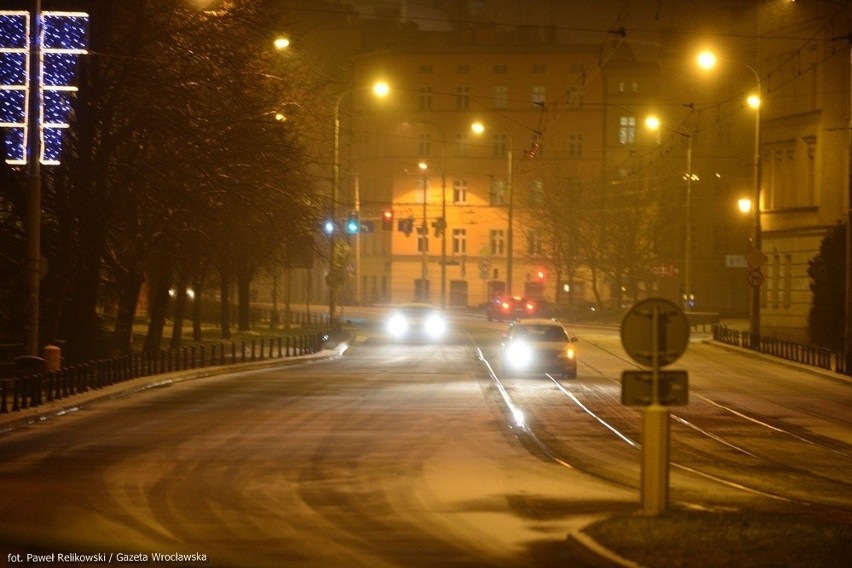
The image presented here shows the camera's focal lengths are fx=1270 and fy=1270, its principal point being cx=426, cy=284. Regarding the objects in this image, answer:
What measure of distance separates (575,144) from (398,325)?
4553cm

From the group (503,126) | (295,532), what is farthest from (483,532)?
(503,126)

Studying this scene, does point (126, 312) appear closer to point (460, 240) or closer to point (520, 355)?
point (520, 355)

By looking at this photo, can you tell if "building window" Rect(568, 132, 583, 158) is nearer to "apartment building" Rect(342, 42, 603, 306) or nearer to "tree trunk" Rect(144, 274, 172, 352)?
"apartment building" Rect(342, 42, 603, 306)

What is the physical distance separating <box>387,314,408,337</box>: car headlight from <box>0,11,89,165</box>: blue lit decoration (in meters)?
29.4

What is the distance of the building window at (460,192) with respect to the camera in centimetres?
10156

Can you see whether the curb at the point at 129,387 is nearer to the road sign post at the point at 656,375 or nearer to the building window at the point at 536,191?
the road sign post at the point at 656,375

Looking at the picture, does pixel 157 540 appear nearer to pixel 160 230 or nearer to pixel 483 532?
pixel 483 532

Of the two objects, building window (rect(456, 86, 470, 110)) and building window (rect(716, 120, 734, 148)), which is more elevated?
building window (rect(456, 86, 470, 110))

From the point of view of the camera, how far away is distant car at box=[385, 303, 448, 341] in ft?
189

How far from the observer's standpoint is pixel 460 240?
103 metres

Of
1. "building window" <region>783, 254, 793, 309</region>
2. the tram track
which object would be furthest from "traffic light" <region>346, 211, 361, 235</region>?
the tram track

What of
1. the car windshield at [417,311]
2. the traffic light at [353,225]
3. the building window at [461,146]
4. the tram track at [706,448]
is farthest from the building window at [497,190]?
the tram track at [706,448]

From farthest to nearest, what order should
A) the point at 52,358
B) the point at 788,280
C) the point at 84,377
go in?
the point at 788,280 → the point at 84,377 → the point at 52,358

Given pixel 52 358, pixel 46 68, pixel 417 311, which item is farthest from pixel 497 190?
pixel 52 358
